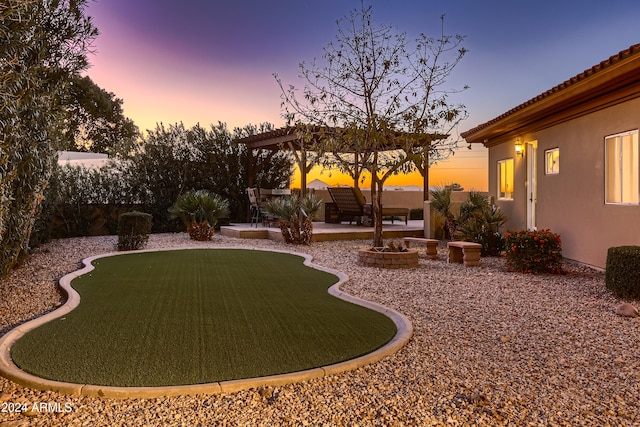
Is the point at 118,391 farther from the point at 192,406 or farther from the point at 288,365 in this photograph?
the point at 288,365

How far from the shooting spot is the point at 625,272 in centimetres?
543

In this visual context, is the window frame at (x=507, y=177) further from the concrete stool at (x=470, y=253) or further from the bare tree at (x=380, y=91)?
the concrete stool at (x=470, y=253)

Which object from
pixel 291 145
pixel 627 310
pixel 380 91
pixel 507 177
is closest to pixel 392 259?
pixel 380 91

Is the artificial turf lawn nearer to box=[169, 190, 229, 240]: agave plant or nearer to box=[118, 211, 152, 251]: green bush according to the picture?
box=[118, 211, 152, 251]: green bush

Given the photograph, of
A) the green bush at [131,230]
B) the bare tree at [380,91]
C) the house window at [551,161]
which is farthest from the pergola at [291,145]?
the green bush at [131,230]

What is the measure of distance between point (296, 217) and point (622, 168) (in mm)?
6367

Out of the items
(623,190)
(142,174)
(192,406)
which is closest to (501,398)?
(192,406)

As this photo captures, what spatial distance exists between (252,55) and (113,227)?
616cm

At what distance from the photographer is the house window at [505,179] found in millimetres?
11266

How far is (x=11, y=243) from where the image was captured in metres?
6.45

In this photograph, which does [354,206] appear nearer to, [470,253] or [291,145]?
[291,145]

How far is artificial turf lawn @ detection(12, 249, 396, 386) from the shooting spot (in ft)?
10.4

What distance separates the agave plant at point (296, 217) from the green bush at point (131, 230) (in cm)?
297

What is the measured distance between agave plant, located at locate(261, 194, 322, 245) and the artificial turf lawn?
4006mm
